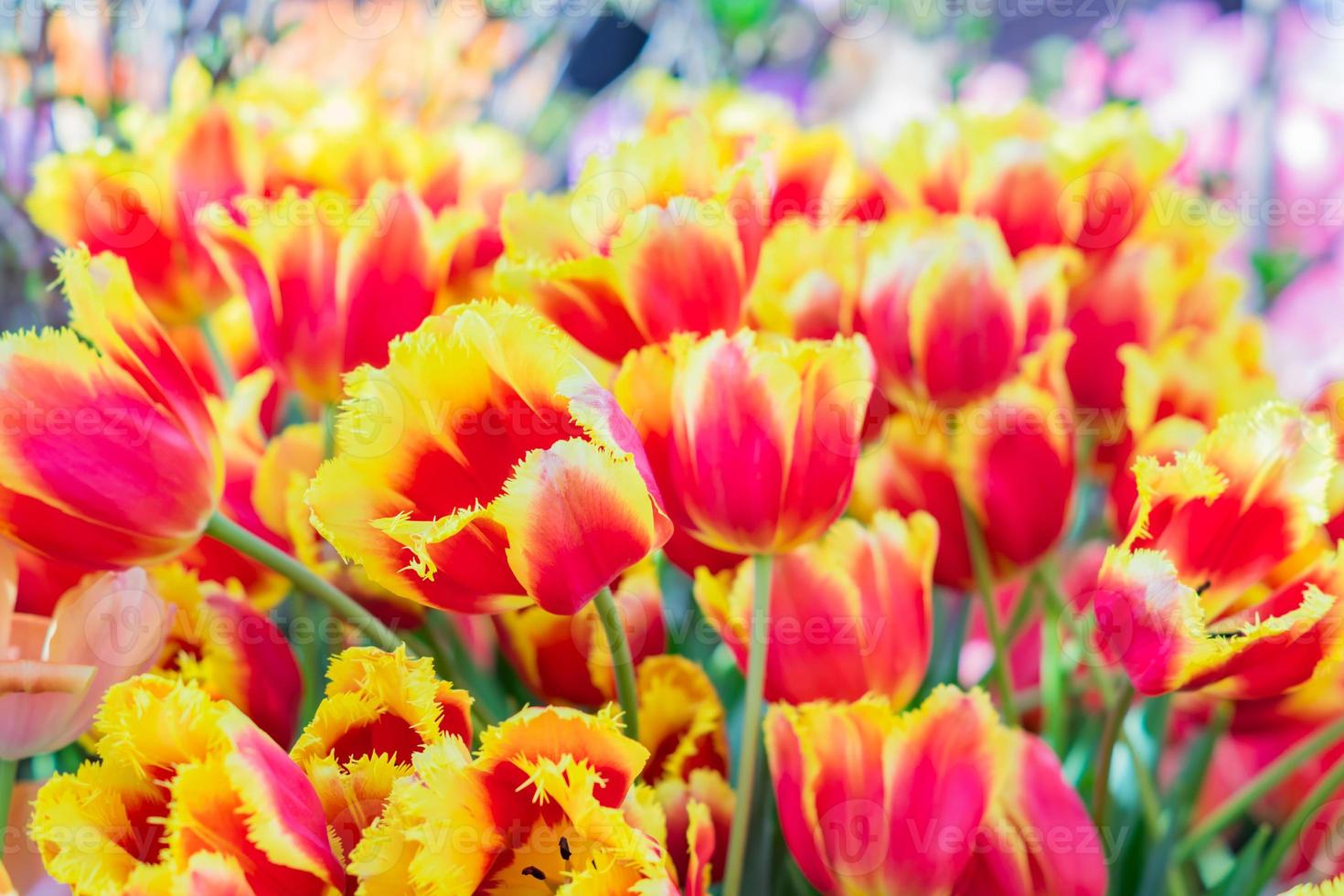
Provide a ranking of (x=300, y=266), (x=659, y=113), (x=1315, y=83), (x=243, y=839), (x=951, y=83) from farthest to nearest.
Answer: (x=1315, y=83) → (x=951, y=83) → (x=659, y=113) → (x=300, y=266) → (x=243, y=839)

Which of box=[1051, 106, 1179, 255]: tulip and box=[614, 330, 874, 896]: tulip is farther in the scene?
box=[1051, 106, 1179, 255]: tulip

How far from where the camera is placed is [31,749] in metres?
0.26

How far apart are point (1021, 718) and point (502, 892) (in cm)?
23

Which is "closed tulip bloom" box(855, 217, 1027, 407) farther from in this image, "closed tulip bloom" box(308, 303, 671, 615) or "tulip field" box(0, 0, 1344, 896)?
"closed tulip bloom" box(308, 303, 671, 615)

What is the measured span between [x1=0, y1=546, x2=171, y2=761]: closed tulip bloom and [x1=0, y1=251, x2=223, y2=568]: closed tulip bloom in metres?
0.01

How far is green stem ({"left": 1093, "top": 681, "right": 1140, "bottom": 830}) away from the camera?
0.27 m

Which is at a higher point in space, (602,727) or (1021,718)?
(602,727)

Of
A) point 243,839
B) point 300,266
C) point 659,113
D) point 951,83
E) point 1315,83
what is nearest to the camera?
point 243,839

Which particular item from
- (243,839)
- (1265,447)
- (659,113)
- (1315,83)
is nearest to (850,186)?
(659,113)

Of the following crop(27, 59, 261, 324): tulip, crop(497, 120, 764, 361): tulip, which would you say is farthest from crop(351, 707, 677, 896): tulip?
crop(27, 59, 261, 324): tulip

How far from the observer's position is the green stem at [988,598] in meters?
0.32

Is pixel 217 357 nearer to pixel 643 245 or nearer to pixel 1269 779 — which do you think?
pixel 643 245

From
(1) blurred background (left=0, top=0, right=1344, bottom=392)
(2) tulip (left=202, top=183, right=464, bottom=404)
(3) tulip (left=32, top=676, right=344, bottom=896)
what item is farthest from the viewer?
(1) blurred background (left=0, top=0, right=1344, bottom=392)

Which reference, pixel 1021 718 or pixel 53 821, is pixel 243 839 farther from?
pixel 1021 718
